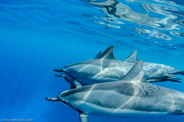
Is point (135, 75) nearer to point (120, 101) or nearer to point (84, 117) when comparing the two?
point (120, 101)

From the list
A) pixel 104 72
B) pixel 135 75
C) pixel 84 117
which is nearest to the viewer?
pixel 84 117

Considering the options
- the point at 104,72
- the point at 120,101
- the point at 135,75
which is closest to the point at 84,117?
the point at 120,101

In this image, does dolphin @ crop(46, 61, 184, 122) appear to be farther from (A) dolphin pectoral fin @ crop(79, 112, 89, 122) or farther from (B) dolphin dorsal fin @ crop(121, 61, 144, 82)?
(B) dolphin dorsal fin @ crop(121, 61, 144, 82)

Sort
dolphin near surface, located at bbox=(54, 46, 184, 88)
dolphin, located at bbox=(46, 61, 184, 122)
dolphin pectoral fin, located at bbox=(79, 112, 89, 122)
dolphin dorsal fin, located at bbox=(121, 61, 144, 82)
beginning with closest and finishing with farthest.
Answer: dolphin pectoral fin, located at bbox=(79, 112, 89, 122) → dolphin, located at bbox=(46, 61, 184, 122) → dolphin dorsal fin, located at bbox=(121, 61, 144, 82) → dolphin near surface, located at bbox=(54, 46, 184, 88)

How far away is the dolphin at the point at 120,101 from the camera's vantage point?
383 centimetres

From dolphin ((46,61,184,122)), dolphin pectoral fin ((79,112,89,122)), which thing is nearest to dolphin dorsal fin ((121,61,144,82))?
dolphin ((46,61,184,122))

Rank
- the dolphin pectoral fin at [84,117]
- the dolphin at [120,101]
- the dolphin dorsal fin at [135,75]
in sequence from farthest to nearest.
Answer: the dolphin dorsal fin at [135,75]
the dolphin at [120,101]
the dolphin pectoral fin at [84,117]

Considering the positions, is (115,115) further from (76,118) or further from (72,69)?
(76,118)

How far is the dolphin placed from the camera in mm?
3830

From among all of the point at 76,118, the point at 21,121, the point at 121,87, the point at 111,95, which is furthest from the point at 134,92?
the point at 21,121

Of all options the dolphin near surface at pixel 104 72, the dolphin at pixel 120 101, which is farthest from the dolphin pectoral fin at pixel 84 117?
the dolphin near surface at pixel 104 72

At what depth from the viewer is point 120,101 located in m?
3.86

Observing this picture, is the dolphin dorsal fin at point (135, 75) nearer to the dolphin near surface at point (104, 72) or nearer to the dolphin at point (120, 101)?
the dolphin at point (120, 101)

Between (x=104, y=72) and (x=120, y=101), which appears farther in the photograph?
(x=104, y=72)
